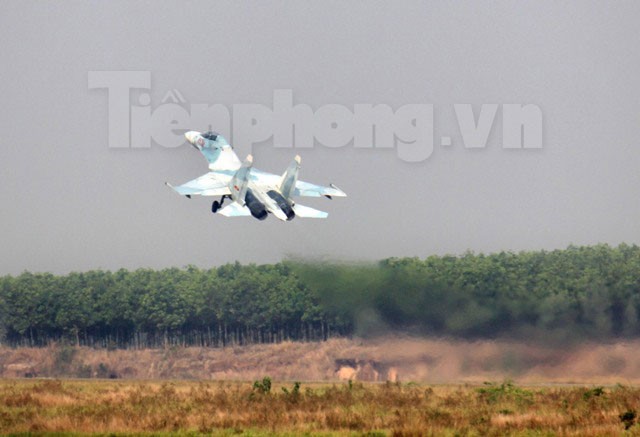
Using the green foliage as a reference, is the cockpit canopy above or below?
above

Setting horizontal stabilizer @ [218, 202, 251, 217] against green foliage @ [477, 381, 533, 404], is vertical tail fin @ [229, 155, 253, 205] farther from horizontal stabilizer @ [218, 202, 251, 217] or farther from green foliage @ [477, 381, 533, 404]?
green foliage @ [477, 381, 533, 404]

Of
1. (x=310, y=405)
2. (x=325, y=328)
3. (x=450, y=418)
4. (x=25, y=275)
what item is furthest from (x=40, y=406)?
(x=25, y=275)

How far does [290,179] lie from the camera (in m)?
84.1

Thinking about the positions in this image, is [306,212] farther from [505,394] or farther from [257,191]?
[505,394]

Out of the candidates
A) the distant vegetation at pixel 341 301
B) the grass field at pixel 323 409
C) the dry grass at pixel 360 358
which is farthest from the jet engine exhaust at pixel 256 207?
the dry grass at pixel 360 358

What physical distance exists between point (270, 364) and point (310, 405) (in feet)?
145

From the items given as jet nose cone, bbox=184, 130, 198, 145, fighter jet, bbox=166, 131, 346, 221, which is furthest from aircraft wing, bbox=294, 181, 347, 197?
jet nose cone, bbox=184, 130, 198, 145

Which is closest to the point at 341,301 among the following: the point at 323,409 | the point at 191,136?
the point at 191,136

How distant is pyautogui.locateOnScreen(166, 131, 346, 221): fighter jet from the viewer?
3285 inches

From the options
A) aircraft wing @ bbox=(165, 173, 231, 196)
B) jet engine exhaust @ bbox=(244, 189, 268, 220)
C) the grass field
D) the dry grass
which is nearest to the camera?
the grass field

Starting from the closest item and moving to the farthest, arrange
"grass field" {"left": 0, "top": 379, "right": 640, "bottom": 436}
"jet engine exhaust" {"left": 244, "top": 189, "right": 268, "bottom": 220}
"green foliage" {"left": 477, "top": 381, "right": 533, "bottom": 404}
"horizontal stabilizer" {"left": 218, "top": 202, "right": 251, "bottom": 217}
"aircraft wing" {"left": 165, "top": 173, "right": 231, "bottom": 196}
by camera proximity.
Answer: "grass field" {"left": 0, "top": 379, "right": 640, "bottom": 436}
"green foliage" {"left": 477, "top": 381, "right": 533, "bottom": 404}
"jet engine exhaust" {"left": 244, "top": 189, "right": 268, "bottom": 220}
"horizontal stabilizer" {"left": 218, "top": 202, "right": 251, "bottom": 217}
"aircraft wing" {"left": 165, "top": 173, "right": 231, "bottom": 196}

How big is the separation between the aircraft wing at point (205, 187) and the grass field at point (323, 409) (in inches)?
520

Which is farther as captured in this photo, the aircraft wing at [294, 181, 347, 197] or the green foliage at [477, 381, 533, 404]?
the aircraft wing at [294, 181, 347, 197]

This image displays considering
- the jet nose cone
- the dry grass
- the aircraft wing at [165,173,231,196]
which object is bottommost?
the dry grass
